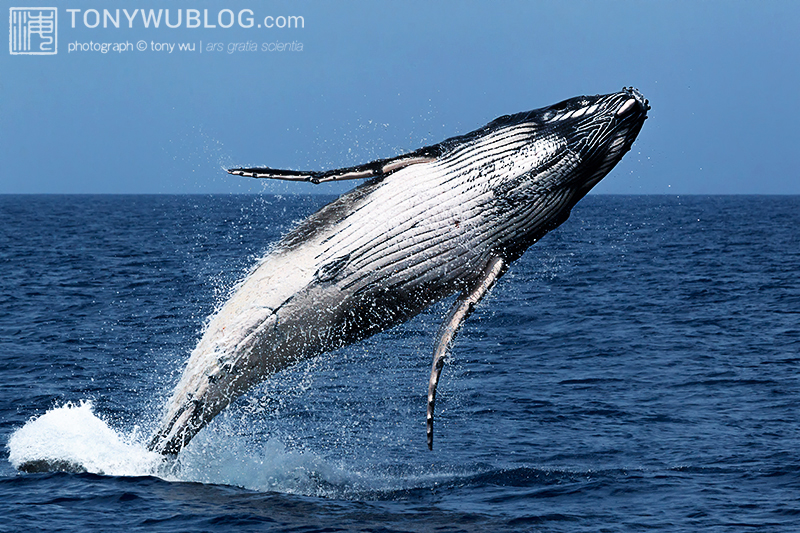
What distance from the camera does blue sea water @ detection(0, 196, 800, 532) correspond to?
1338 cm

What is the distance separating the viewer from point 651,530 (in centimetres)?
1304

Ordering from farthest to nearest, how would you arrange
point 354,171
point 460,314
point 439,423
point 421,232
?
point 439,423
point 460,314
point 421,232
point 354,171

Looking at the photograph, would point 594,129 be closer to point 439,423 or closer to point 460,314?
point 460,314

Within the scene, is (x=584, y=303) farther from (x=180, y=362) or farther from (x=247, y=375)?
(x=247, y=375)

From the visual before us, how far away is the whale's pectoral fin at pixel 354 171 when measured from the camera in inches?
440

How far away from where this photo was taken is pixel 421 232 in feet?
37.5

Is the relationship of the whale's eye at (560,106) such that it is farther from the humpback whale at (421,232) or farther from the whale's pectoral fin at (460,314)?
the whale's pectoral fin at (460,314)

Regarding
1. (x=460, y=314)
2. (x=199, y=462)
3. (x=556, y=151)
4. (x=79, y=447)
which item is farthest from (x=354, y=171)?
(x=79, y=447)

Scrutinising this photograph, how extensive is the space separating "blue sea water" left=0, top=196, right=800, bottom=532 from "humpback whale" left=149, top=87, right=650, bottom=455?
216cm

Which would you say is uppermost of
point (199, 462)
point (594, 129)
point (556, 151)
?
point (594, 129)

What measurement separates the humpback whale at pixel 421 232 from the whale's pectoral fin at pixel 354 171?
0.6 inches

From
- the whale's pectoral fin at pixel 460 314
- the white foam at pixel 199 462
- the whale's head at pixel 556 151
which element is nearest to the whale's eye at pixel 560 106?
the whale's head at pixel 556 151

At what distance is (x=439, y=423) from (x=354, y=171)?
9332 millimetres

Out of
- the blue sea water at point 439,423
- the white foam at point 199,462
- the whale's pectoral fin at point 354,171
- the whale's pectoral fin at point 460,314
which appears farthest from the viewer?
the white foam at point 199,462
